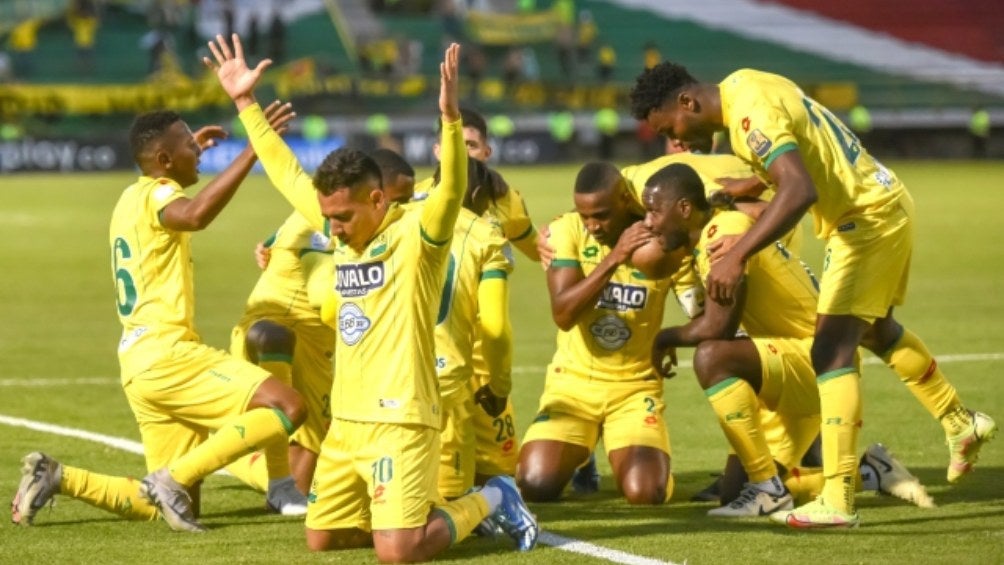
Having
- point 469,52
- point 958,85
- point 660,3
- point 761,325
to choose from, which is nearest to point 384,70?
point 469,52

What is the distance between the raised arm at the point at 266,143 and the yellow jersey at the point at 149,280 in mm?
615

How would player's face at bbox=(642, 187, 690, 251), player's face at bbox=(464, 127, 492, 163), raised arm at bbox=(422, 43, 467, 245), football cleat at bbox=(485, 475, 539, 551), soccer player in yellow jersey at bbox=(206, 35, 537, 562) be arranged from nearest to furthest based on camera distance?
raised arm at bbox=(422, 43, 467, 245)
soccer player in yellow jersey at bbox=(206, 35, 537, 562)
football cleat at bbox=(485, 475, 539, 551)
player's face at bbox=(642, 187, 690, 251)
player's face at bbox=(464, 127, 492, 163)

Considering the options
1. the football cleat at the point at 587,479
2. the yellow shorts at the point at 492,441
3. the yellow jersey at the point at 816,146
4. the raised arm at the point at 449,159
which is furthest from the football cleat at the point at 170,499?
the yellow jersey at the point at 816,146

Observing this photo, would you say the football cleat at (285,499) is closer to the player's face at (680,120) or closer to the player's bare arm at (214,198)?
the player's bare arm at (214,198)

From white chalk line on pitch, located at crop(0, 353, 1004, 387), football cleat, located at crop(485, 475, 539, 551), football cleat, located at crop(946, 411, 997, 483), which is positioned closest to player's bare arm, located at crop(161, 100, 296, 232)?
football cleat, located at crop(485, 475, 539, 551)

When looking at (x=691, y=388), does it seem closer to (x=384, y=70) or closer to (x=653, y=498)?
(x=653, y=498)

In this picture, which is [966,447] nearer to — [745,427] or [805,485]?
[805,485]

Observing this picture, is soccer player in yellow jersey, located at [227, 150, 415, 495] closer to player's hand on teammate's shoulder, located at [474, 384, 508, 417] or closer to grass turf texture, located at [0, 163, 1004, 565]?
grass turf texture, located at [0, 163, 1004, 565]

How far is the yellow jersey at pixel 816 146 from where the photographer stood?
779 centimetres

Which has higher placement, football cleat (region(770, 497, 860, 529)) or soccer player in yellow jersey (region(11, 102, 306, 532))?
soccer player in yellow jersey (region(11, 102, 306, 532))

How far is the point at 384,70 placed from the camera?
45.8 meters


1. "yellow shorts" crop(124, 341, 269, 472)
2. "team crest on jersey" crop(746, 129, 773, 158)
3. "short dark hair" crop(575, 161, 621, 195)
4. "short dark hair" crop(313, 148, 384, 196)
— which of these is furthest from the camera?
"short dark hair" crop(575, 161, 621, 195)

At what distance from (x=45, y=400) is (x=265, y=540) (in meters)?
5.06

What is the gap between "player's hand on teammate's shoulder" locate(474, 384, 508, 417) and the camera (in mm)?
8328
